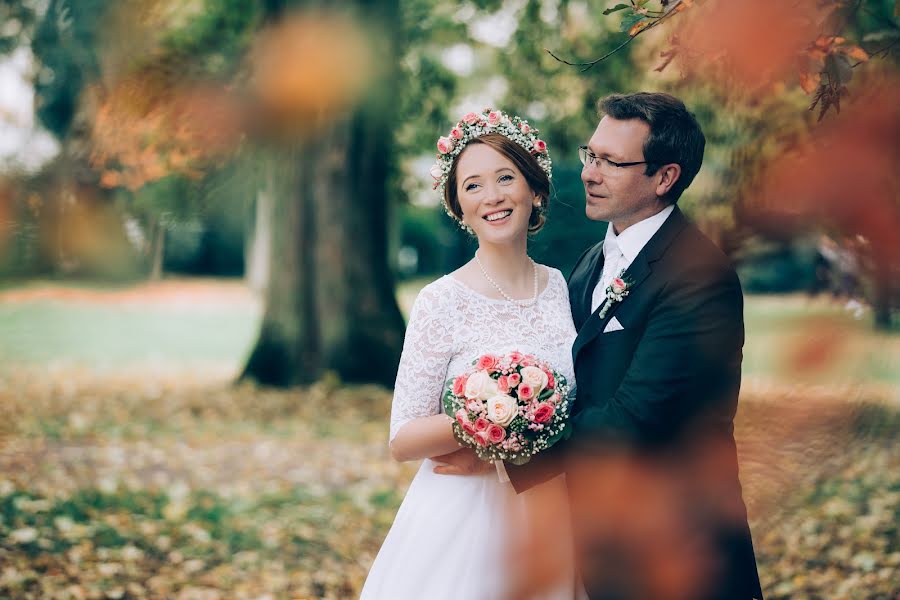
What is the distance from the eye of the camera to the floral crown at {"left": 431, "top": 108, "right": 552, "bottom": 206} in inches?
117

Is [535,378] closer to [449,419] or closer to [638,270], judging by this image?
[449,419]

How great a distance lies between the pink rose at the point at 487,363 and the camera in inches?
98.3

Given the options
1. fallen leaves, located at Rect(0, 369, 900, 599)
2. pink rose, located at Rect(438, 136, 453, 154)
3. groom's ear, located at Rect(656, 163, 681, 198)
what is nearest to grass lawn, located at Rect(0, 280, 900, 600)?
fallen leaves, located at Rect(0, 369, 900, 599)

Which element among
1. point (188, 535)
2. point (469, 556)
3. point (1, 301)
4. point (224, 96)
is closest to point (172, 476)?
point (188, 535)

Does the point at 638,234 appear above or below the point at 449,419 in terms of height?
above

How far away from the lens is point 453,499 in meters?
2.81

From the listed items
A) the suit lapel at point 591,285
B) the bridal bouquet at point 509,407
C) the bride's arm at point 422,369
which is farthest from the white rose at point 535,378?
the suit lapel at point 591,285

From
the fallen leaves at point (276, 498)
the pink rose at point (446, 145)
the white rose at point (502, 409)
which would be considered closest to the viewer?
the white rose at point (502, 409)

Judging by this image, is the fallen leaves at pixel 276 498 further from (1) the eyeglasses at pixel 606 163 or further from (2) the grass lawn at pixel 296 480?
(1) the eyeglasses at pixel 606 163

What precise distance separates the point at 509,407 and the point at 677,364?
1.79 feet

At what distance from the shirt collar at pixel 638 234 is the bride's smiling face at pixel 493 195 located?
0.31 meters

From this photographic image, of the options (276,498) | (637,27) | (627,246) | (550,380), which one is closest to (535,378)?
(550,380)

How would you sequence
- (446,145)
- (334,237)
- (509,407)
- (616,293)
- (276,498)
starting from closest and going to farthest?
(509,407)
(616,293)
(446,145)
(276,498)
(334,237)

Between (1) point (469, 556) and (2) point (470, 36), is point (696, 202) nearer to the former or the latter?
(1) point (469, 556)
